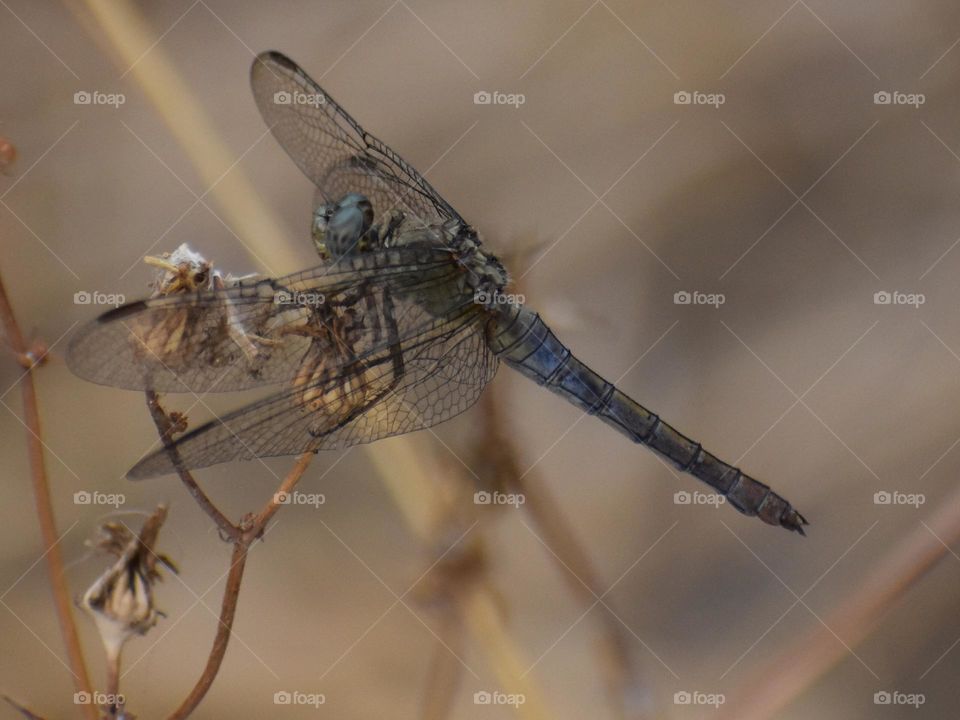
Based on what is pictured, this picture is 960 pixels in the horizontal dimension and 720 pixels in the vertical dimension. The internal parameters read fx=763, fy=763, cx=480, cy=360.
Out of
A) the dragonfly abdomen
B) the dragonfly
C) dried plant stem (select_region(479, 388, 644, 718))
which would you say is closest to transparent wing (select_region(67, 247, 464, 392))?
the dragonfly

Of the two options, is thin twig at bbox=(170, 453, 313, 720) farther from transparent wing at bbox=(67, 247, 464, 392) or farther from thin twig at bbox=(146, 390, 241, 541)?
transparent wing at bbox=(67, 247, 464, 392)

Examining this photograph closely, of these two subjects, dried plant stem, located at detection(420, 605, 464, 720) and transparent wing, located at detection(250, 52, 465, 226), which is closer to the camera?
transparent wing, located at detection(250, 52, 465, 226)

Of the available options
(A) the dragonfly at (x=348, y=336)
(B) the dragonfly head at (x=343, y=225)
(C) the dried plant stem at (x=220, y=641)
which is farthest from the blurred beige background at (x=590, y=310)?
(C) the dried plant stem at (x=220, y=641)

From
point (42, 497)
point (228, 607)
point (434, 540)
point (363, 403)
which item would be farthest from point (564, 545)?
point (42, 497)

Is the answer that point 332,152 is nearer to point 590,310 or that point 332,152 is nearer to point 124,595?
point 590,310

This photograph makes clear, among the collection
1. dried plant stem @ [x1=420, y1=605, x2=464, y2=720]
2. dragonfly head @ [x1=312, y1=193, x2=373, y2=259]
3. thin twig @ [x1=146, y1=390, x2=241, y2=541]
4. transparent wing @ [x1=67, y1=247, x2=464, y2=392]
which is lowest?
dried plant stem @ [x1=420, y1=605, x2=464, y2=720]

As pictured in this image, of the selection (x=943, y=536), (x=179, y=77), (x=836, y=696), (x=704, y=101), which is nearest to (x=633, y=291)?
(x=704, y=101)

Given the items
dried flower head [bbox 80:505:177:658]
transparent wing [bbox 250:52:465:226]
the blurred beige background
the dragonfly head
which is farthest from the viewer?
the blurred beige background

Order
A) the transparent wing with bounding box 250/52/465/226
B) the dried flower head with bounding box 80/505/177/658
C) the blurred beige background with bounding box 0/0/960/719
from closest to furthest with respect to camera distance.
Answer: the dried flower head with bounding box 80/505/177/658 → the transparent wing with bounding box 250/52/465/226 → the blurred beige background with bounding box 0/0/960/719
